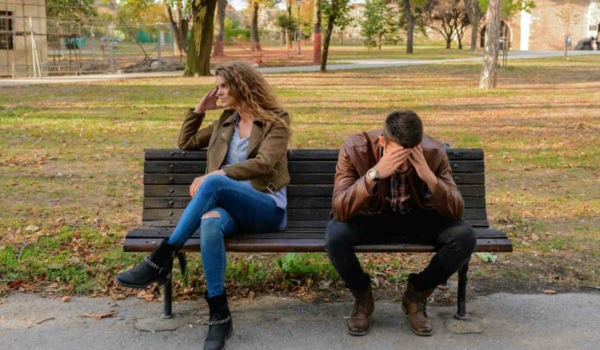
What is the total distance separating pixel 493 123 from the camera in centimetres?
1366

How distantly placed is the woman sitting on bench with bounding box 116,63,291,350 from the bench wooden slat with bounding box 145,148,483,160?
0.19 feet

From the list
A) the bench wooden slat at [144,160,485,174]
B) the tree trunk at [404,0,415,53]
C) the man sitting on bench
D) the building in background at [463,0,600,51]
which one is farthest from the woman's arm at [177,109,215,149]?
the building in background at [463,0,600,51]

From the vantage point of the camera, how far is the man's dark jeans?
4.26 metres

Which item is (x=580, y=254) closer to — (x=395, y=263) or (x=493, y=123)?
(x=395, y=263)

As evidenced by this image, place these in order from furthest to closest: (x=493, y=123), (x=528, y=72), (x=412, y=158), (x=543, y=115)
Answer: (x=528, y=72)
(x=543, y=115)
(x=493, y=123)
(x=412, y=158)

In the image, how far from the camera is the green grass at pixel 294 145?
5.52 m

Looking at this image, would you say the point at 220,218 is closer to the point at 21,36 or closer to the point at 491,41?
the point at 491,41

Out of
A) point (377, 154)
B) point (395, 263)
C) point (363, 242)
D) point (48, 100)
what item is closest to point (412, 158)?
point (377, 154)

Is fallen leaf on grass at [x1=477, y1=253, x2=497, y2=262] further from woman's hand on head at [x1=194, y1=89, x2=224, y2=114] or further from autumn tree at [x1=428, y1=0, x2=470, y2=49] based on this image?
autumn tree at [x1=428, y1=0, x2=470, y2=49]

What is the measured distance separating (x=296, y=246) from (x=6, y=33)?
85.9 feet

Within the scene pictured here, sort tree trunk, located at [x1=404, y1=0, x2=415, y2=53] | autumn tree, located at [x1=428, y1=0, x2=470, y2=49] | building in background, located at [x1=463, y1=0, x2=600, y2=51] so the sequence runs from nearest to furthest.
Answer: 1. tree trunk, located at [x1=404, y1=0, x2=415, y2=53]
2. building in background, located at [x1=463, y1=0, x2=600, y2=51]
3. autumn tree, located at [x1=428, y1=0, x2=470, y2=49]

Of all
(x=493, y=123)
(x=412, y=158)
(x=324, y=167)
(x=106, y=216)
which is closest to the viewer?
(x=412, y=158)

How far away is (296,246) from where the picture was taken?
435 cm

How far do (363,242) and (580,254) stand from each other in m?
2.14
